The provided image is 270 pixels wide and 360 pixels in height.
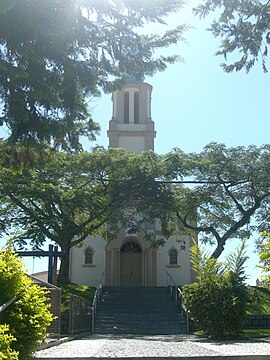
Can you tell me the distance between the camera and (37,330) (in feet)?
18.2

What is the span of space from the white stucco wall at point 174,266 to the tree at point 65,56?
2372 centimetres

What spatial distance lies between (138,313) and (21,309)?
15.8 metres

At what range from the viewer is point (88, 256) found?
1260 inches

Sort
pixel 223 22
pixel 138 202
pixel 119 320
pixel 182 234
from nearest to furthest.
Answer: pixel 223 22
pixel 119 320
pixel 138 202
pixel 182 234

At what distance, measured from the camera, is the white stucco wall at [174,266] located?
31109 mm

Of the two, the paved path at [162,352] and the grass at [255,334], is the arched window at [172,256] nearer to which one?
the grass at [255,334]

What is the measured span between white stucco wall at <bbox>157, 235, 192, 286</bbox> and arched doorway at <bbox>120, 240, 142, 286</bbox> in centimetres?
139

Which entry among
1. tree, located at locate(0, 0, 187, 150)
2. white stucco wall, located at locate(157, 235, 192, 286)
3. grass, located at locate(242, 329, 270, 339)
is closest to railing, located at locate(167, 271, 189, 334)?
white stucco wall, located at locate(157, 235, 192, 286)

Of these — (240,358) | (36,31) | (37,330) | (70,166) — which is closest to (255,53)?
(36,31)

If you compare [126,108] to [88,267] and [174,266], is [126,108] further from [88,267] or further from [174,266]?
[174,266]

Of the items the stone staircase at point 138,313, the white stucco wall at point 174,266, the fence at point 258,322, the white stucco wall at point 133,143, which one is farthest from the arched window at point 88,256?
the fence at point 258,322

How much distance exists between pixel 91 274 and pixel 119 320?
13.0m

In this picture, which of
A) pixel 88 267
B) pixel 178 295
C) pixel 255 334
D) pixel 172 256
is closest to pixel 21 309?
pixel 255 334

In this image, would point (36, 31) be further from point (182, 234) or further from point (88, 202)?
point (182, 234)
